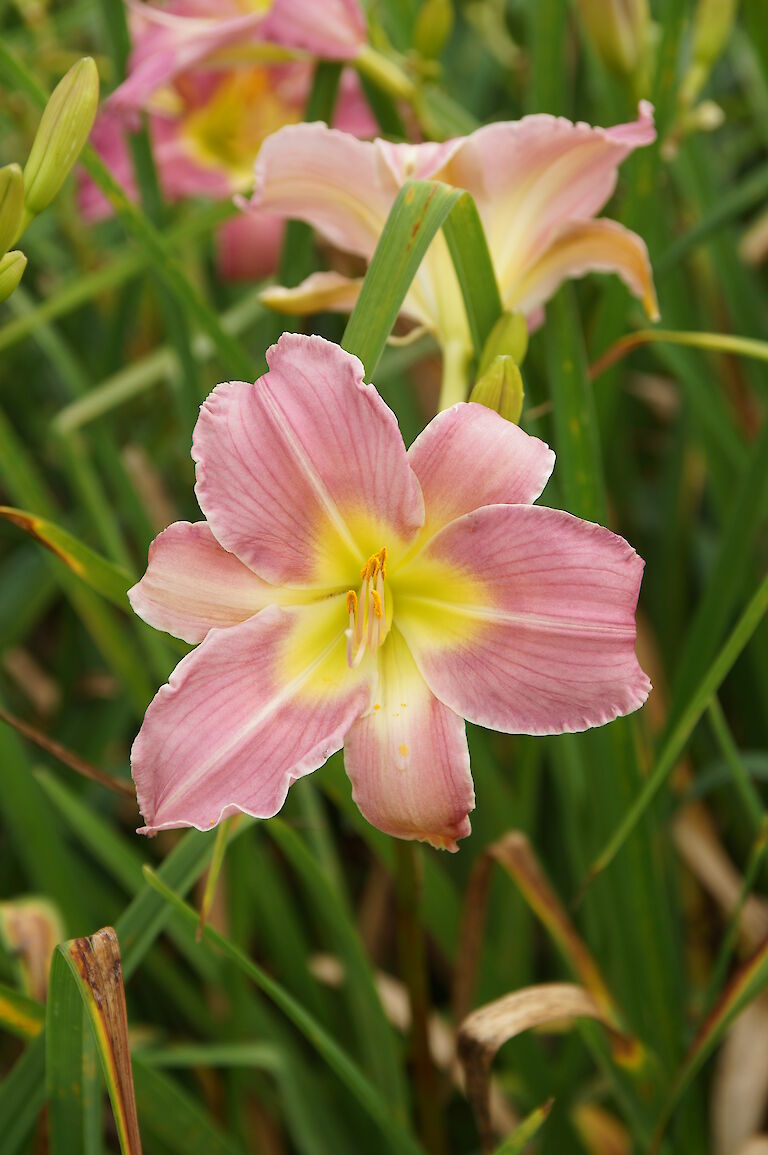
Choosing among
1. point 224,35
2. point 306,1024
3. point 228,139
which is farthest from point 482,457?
point 228,139

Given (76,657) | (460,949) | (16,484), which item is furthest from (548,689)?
(76,657)

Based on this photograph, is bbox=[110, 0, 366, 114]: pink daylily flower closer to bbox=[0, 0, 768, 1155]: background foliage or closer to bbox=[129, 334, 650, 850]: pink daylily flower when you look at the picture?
bbox=[0, 0, 768, 1155]: background foliage

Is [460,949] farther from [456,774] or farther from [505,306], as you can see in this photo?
[505,306]

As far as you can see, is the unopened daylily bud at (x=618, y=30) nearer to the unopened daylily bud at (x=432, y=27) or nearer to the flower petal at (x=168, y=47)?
the unopened daylily bud at (x=432, y=27)

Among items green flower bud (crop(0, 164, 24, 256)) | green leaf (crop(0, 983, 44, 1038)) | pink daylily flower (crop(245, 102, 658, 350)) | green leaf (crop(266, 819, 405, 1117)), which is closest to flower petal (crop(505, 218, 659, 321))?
pink daylily flower (crop(245, 102, 658, 350))

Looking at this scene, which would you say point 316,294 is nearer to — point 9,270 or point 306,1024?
Answer: point 9,270

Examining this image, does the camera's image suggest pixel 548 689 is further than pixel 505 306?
No
